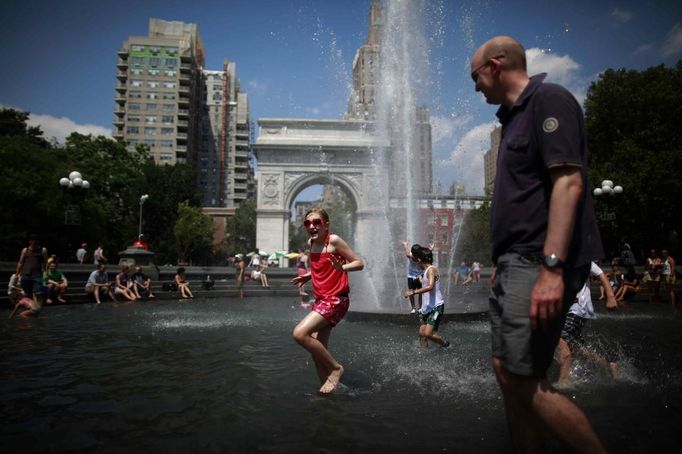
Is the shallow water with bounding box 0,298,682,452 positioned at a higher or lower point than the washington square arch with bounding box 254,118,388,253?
lower

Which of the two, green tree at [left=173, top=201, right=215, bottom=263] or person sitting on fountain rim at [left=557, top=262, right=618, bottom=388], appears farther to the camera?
green tree at [left=173, top=201, right=215, bottom=263]

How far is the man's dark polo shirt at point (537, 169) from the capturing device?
178 centimetres

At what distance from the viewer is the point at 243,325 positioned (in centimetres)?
831

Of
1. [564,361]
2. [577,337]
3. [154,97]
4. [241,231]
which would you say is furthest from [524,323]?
[154,97]

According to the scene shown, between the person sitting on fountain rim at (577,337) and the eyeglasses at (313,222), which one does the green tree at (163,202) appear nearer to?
the eyeglasses at (313,222)

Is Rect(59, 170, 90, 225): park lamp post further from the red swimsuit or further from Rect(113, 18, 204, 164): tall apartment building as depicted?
Rect(113, 18, 204, 164): tall apartment building

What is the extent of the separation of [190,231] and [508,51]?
47766mm

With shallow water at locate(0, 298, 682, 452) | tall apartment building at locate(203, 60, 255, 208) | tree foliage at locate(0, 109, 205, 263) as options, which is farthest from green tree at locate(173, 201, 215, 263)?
shallow water at locate(0, 298, 682, 452)

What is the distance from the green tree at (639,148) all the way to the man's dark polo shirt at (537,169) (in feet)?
81.3

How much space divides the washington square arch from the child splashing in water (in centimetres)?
3042

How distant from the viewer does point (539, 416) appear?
5.77 feet

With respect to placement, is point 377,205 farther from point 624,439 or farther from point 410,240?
point 624,439

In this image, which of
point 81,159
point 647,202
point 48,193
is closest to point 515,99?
point 647,202

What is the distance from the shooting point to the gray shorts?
5.84 ft
